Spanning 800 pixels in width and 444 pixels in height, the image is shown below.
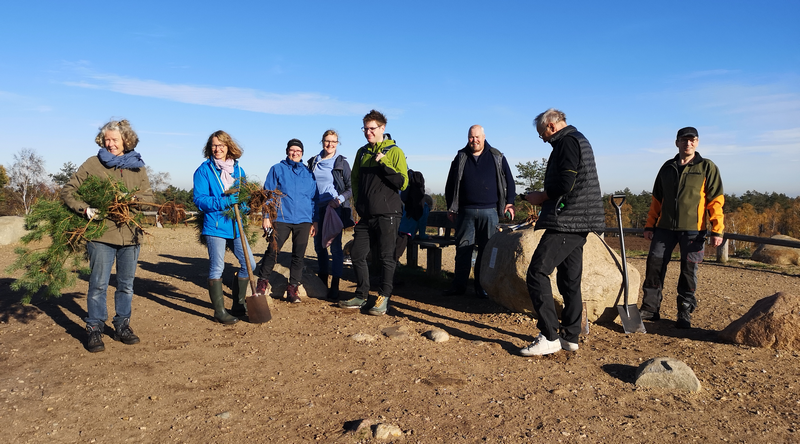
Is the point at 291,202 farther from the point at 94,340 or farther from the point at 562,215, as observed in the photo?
the point at 562,215

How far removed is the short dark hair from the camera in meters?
5.44

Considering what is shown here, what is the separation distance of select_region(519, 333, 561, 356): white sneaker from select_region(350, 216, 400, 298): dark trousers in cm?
183

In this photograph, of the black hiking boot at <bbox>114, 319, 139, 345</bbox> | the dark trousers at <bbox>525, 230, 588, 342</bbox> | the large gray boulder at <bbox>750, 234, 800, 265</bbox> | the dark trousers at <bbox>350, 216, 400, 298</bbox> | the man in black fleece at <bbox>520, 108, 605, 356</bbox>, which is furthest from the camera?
the large gray boulder at <bbox>750, 234, 800, 265</bbox>

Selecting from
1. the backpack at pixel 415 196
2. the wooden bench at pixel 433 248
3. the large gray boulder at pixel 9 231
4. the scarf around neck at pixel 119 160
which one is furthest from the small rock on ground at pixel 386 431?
the large gray boulder at pixel 9 231

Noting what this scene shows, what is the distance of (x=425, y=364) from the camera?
13.3 ft

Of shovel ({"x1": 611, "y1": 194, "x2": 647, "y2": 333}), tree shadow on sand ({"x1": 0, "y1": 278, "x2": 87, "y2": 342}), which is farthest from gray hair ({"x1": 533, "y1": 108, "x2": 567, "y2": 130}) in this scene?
tree shadow on sand ({"x1": 0, "y1": 278, "x2": 87, "y2": 342})

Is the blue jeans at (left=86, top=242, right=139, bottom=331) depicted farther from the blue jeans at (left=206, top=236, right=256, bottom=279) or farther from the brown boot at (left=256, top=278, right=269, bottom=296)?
the brown boot at (left=256, top=278, right=269, bottom=296)

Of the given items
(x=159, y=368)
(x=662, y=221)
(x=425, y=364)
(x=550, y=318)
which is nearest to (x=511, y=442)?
(x=425, y=364)

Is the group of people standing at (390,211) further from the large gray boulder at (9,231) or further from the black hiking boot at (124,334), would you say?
the large gray boulder at (9,231)

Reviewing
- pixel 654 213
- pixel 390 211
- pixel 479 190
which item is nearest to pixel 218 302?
pixel 390 211

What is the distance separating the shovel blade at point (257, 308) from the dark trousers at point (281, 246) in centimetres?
66

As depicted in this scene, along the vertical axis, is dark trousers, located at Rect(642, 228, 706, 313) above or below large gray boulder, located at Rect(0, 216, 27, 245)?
above

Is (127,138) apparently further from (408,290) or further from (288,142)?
(408,290)

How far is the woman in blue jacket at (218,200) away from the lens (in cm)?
497
